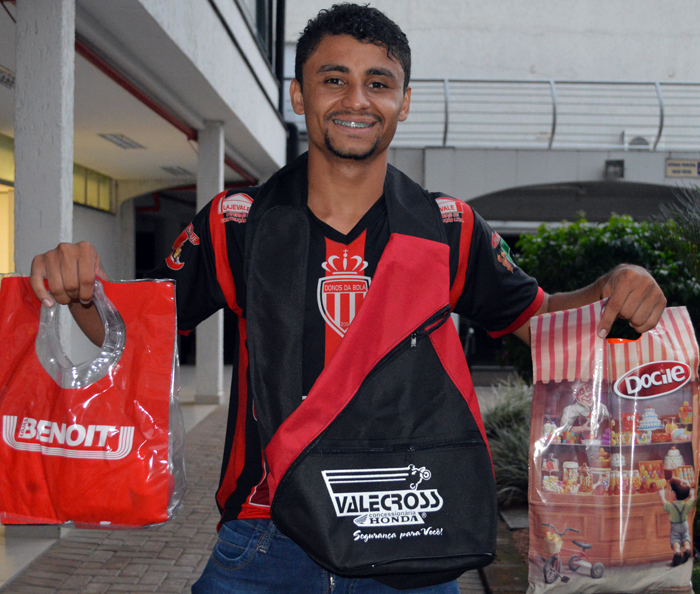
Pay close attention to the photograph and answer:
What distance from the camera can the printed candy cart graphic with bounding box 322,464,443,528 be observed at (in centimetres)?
137

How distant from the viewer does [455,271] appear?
170 centimetres

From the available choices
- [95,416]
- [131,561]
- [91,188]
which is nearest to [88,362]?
[95,416]

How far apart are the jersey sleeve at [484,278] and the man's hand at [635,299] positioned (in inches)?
9.3

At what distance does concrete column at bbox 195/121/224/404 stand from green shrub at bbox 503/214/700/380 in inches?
164

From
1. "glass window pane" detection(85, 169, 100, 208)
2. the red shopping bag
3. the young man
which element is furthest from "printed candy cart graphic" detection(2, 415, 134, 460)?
"glass window pane" detection(85, 169, 100, 208)

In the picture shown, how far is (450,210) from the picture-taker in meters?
1.70

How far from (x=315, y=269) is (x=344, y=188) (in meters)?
0.23

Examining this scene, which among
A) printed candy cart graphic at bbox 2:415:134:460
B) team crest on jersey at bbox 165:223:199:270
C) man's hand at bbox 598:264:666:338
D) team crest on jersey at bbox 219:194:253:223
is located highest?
team crest on jersey at bbox 219:194:253:223

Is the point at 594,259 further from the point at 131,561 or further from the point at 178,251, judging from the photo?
the point at 178,251

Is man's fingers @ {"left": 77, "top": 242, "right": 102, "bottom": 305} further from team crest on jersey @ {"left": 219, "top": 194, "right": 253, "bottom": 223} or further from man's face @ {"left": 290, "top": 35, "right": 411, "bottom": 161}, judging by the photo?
man's face @ {"left": 290, "top": 35, "right": 411, "bottom": 161}

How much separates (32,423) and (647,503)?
4.60 ft

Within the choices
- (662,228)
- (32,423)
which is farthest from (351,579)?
(662,228)

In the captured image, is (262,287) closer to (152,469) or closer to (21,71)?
(152,469)

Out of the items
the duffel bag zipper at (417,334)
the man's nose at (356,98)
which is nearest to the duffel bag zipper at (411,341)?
the duffel bag zipper at (417,334)
